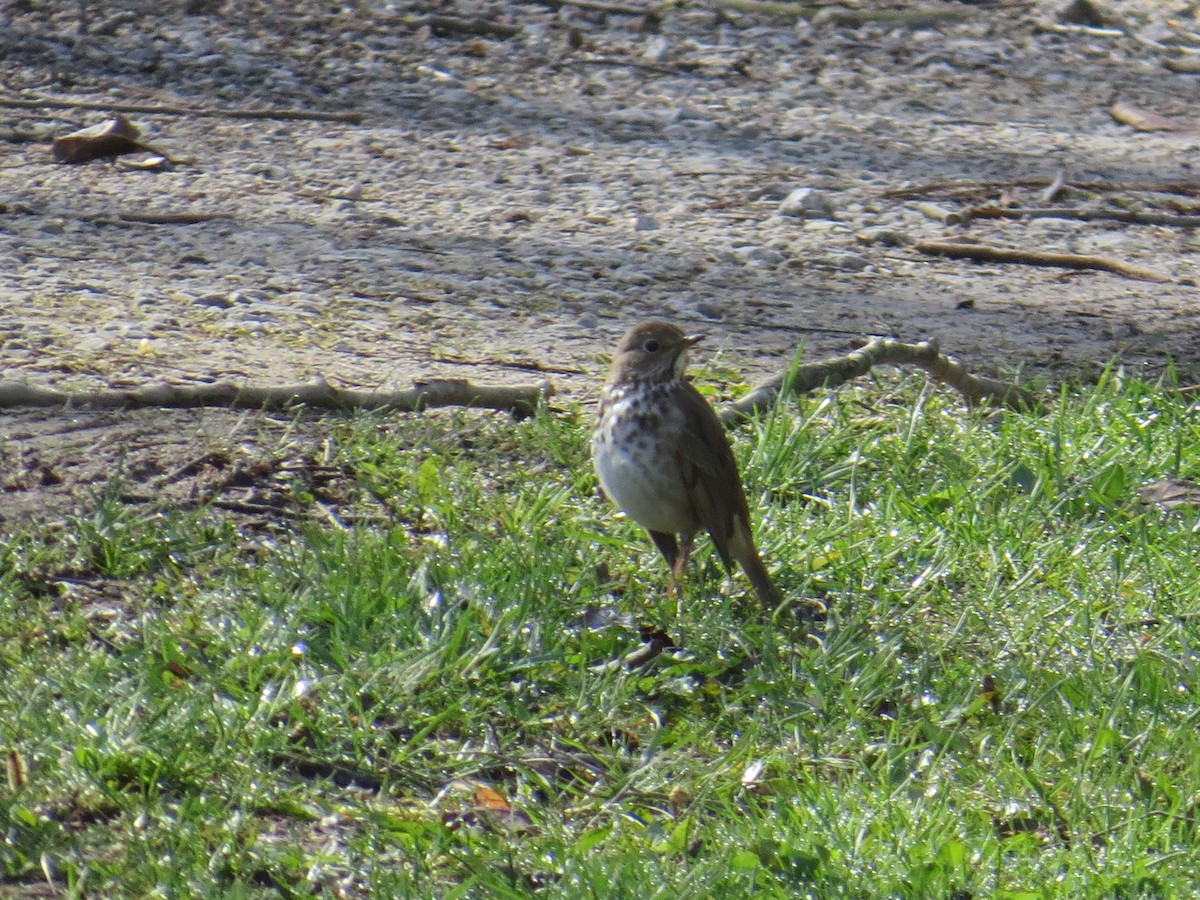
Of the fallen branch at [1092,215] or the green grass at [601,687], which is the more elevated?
the green grass at [601,687]

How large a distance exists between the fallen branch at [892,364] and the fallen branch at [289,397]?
2.56 feet

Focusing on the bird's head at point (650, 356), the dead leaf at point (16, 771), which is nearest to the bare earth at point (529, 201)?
the bird's head at point (650, 356)

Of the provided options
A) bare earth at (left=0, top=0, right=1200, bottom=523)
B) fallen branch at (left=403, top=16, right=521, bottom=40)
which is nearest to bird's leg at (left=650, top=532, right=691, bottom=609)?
bare earth at (left=0, top=0, right=1200, bottom=523)

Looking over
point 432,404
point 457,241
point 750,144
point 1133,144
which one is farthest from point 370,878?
point 1133,144

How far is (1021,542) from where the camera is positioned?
16.9 ft

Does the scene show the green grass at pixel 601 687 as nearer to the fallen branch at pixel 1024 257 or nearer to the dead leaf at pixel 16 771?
the dead leaf at pixel 16 771

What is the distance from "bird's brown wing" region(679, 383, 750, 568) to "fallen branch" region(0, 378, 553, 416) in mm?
1033

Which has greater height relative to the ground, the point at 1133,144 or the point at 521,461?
the point at 521,461

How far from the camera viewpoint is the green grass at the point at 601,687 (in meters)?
3.50

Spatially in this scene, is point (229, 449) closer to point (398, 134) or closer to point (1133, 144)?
point (398, 134)

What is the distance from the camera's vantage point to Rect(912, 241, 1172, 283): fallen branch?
805 cm

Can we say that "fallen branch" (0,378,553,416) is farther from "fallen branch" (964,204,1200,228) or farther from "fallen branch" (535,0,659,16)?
"fallen branch" (535,0,659,16)

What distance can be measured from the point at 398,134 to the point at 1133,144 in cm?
453

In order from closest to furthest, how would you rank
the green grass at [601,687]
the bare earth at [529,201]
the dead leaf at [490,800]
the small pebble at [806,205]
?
the green grass at [601,687] → the dead leaf at [490,800] → the bare earth at [529,201] → the small pebble at [806,205]
